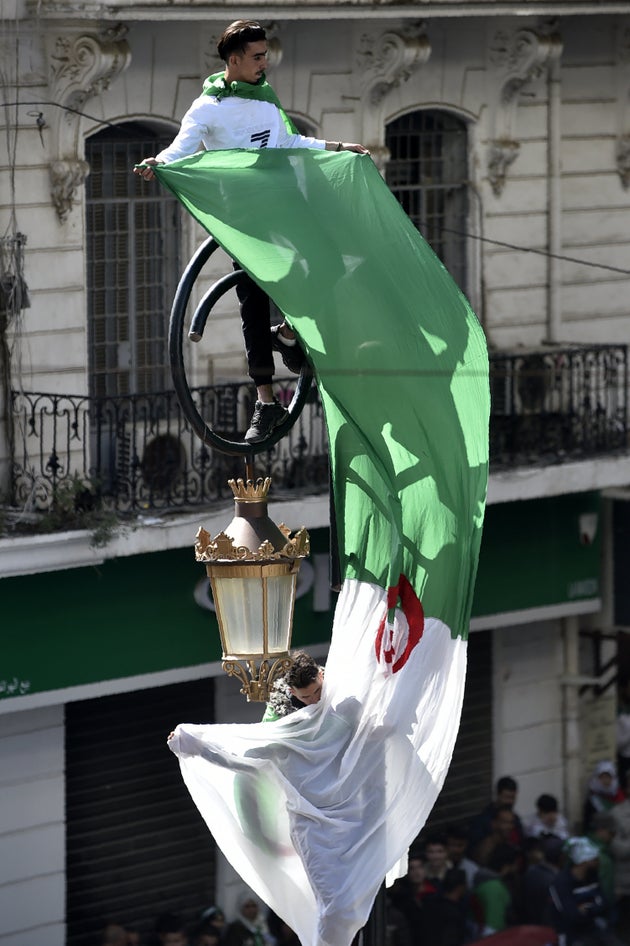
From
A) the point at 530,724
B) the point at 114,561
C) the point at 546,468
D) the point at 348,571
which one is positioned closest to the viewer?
the point at 348,571

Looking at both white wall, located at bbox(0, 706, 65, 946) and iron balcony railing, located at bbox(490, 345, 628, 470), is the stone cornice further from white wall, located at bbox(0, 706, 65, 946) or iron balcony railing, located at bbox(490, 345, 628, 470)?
white wall, located at bbox(0, 706, 65, 946)

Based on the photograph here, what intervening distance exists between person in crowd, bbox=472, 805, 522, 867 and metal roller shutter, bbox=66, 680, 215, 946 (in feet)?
7.17

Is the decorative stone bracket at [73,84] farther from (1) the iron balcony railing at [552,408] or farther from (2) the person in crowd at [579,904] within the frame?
(2) the person in crowd at [579,904]

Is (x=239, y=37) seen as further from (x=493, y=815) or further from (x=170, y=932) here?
(x=493, y=815)

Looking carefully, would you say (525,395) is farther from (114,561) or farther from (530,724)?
(114,561)

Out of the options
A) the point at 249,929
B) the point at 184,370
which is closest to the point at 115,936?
the point at 249,929

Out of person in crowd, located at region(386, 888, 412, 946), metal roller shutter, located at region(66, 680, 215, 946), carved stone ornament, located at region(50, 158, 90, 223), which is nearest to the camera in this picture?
carved stone ornament, located at region(50, 158, 90, 223)

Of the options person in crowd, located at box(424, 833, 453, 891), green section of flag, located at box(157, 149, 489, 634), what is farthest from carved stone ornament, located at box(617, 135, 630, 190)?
green section of flag, located at box(157, 149, 489, 634)

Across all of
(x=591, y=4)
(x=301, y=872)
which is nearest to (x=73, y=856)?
(x=591, y=4)

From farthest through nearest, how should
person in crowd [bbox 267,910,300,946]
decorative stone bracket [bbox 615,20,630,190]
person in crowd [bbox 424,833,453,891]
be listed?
decorative stone bracket [bbox 615,20,630,190] < person in crowd [bbox 424,833,453,891] < person in crowd [bbox 267,910,300,946]

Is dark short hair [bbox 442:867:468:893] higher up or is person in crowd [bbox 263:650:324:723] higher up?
person in crowd [bbox 263:650:324:723]

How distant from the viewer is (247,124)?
9070 mm

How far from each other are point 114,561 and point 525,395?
188 inches

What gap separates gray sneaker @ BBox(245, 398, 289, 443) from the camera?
358 inches
